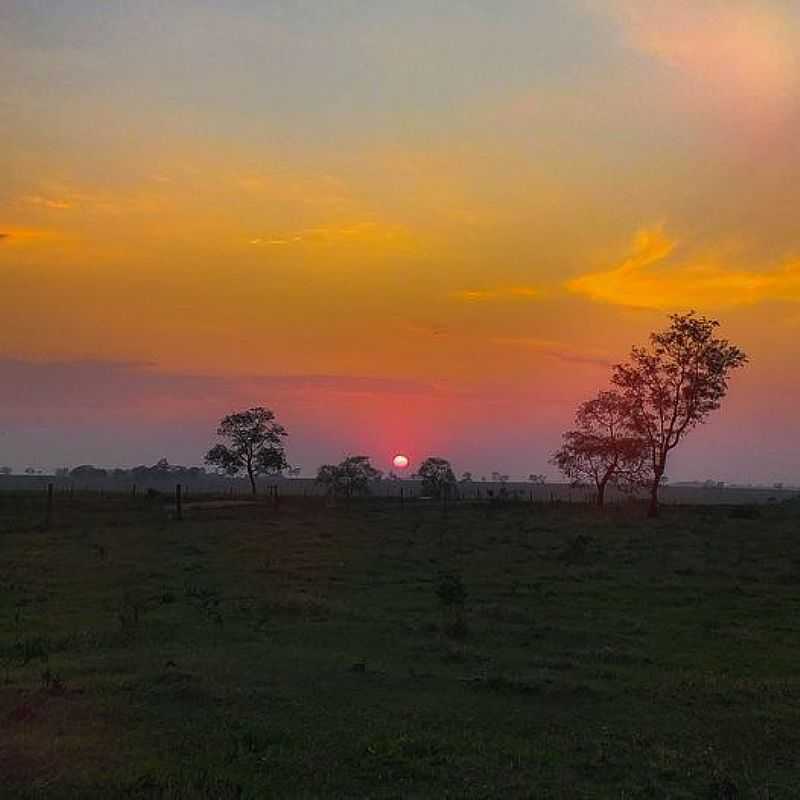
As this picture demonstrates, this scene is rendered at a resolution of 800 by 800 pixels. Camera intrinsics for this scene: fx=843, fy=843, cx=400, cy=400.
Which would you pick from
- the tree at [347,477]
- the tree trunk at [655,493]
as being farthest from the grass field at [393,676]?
the tree at [347,477]

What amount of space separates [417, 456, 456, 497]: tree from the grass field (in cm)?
6796

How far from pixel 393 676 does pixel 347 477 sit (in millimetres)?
86579

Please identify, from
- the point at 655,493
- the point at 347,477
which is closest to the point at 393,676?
the point at 655,493

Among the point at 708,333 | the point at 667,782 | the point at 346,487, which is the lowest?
the point at 667,782

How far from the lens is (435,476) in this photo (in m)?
107

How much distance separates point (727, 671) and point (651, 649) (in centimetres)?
189

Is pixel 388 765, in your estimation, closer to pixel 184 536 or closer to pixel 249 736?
pixel 249 736

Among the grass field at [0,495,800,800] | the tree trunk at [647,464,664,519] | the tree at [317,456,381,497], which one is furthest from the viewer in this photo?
the tree at [317,456,381,497]

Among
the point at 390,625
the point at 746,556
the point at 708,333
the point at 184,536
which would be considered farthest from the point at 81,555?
the point at 708,333

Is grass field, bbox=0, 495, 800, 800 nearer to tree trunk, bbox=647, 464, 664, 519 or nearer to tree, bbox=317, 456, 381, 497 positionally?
tree trunk, bbox=647, 464, 664, 519

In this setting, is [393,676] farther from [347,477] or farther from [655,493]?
[347,477]

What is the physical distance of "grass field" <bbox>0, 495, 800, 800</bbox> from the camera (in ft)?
30.2

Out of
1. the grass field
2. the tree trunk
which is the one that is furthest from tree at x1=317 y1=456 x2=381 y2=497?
the grass field

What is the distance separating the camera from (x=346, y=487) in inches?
3863
